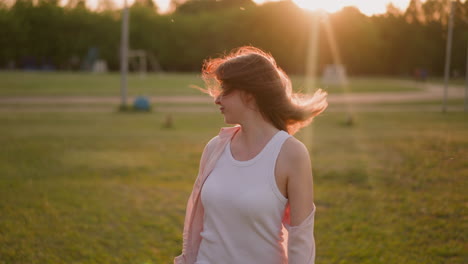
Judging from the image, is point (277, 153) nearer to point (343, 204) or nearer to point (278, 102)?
point (278, 102)

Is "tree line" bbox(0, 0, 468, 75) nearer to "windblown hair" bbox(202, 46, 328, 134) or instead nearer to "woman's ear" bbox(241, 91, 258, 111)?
"windblown hair" bbox(202, 46, 328, 134)

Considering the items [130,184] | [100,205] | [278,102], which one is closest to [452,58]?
[130,184]

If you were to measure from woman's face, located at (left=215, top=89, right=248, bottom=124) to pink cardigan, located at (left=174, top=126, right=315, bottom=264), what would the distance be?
15cm

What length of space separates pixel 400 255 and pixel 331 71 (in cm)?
4744

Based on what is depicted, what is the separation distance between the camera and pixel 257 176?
7.51ft

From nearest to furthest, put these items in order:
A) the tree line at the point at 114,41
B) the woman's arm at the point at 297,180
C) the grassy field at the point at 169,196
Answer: the woman's arm at the point at 297,180 → the grassy field at the point at 169,196 → the tree line at the point at 114,41

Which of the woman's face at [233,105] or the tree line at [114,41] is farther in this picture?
the tree line at [114,41]

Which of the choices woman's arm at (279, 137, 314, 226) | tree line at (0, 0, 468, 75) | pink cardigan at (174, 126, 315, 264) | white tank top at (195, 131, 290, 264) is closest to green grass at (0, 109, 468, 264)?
pink cardigan at (174, 126, 315, 264)

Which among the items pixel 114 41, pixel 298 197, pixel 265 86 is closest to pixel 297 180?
pixel 298 197

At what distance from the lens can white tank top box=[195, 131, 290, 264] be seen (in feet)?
7.48

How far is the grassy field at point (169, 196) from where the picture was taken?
4.94 m

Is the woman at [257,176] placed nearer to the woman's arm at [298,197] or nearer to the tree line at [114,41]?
the woman's arm at [298,197]

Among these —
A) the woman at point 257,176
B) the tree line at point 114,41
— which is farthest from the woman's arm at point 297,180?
the tree line at point 114,41

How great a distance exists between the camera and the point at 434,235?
5.14m
